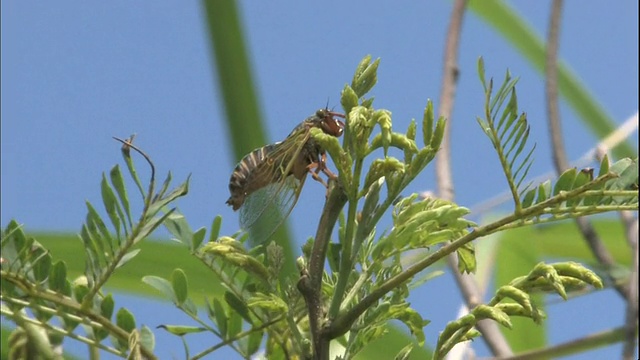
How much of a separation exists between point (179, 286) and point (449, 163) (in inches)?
31.1

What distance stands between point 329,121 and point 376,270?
91mm

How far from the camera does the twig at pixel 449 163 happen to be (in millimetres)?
1133

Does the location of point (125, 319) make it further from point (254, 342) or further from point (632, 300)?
point (632, 300)

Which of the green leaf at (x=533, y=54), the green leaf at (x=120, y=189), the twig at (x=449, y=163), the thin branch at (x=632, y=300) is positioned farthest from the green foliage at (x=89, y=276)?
the green leaf at (x=533, y=54)

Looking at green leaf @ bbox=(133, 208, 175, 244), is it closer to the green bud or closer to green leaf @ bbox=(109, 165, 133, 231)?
green leaf @ bbox=(109, 165, 133, 231)

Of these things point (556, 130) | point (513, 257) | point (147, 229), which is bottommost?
point (513, 257)

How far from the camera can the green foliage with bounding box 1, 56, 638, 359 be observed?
1.59ft

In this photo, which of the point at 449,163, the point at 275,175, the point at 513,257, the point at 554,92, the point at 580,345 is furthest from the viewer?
the point at 513,257

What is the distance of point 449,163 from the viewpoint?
52.4 inches

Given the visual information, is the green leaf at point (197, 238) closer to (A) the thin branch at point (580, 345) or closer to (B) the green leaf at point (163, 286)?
(B) the green leaf at point (163, 286)

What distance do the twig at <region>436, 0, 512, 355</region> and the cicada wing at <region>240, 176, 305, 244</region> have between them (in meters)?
0.37

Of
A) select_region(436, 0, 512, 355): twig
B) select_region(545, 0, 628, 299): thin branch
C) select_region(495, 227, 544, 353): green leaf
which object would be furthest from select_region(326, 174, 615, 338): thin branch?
select_region(495, 227, 544, 353): green leaf

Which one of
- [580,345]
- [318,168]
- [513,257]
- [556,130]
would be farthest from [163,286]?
[513,257]

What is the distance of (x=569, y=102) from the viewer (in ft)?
7.70
